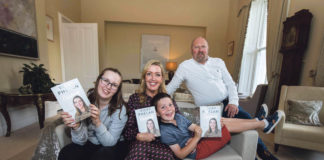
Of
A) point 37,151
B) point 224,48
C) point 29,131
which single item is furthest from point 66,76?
point 224,48

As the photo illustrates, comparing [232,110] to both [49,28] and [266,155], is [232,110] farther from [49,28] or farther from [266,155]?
[49,28]

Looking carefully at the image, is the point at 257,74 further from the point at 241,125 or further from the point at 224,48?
the point at 241,125

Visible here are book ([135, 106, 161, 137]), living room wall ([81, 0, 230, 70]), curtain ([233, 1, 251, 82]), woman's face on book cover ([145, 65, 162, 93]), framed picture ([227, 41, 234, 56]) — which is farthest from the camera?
living room wall ([81, 0, 230, 70])

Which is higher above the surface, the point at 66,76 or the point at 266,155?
the point at 66,76

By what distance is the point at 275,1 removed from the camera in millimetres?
2533

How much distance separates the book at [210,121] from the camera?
3.35ft

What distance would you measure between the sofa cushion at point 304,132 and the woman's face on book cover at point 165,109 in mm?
1462

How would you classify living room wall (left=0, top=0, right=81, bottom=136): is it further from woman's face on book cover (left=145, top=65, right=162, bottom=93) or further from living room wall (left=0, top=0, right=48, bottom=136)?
woman's face on book cover (left=145, top=65, right=162, bottom=93)

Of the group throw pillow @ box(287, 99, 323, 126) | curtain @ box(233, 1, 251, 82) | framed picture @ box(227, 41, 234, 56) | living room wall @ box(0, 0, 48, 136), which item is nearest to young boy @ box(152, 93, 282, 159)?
throw pillow @ box(287, 99, 323, 126)

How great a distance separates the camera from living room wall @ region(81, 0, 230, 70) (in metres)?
4.17

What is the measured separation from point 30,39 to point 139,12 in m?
2.83

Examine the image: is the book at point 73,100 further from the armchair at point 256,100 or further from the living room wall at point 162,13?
the living room wall at point 162,13

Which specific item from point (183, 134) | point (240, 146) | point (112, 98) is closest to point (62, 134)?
point (112, 98)

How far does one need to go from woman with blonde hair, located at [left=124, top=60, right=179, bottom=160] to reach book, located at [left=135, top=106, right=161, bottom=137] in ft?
0.11
